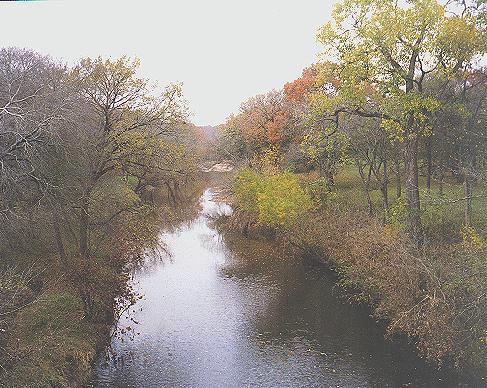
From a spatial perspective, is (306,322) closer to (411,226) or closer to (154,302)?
(411,226)

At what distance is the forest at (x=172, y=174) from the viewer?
1117cm

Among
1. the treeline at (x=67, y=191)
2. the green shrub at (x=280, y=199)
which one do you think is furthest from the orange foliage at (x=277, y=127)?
the treeline at (x=67, y=191)

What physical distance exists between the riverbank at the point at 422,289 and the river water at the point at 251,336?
0.69 metres

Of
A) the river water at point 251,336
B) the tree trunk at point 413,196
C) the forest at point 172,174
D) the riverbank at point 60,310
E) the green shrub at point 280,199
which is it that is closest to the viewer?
the riverbank at point 60,310

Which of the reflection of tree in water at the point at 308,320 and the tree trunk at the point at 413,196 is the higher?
the tree trunk at the point at 413,196

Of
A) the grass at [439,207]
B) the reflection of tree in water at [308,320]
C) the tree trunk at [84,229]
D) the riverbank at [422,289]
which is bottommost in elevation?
the reflection of tree in water at [308,320]

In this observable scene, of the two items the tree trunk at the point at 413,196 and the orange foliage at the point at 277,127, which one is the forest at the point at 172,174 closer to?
the tree trunk at the point at 413,196

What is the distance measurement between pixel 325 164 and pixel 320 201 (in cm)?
325

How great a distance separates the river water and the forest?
0.70 meters

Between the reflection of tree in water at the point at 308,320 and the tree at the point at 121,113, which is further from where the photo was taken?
the tree at the point at 121,113

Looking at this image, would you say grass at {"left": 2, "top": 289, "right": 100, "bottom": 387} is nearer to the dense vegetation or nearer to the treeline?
the treeline

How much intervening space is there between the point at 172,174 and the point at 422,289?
1057 cm

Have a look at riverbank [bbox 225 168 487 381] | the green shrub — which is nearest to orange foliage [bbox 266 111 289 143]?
the green shrub

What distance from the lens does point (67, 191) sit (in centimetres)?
1361
